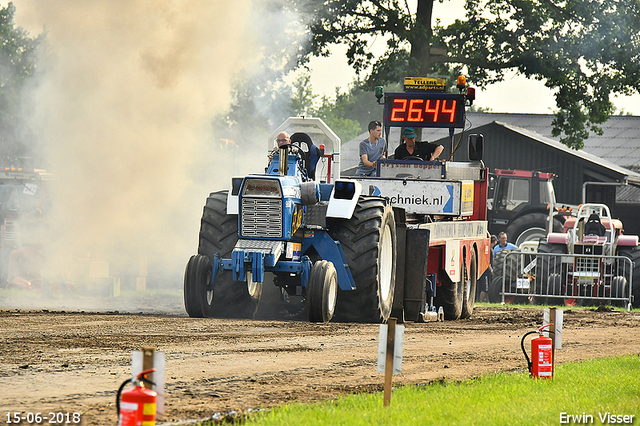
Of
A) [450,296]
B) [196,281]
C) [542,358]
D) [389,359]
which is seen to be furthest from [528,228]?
[389,359]

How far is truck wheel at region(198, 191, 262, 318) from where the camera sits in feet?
39.9

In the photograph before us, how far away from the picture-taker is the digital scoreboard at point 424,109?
15727 mm

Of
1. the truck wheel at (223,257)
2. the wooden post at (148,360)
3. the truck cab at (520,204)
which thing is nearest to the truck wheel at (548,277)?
the truck cab at (520,204)

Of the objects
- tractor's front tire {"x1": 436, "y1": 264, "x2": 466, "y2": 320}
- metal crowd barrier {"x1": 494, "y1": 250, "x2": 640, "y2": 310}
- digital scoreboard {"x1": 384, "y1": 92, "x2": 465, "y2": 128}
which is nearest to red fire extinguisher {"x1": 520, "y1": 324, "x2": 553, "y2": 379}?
tractor's front tire {"x1": 436, "y1": 264, "x2": 466, "y2": 320}

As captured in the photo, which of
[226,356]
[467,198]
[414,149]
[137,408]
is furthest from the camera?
[414,149]

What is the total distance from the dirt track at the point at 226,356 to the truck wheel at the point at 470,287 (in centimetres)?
206

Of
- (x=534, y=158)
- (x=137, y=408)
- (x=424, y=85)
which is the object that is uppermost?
(x=534, y=158)

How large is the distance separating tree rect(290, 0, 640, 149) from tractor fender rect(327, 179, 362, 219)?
50.5 feet

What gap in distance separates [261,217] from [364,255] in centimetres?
133

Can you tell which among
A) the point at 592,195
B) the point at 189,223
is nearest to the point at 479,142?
the point at 189,223

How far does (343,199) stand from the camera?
1198 cm

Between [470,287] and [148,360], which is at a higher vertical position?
[470,287]

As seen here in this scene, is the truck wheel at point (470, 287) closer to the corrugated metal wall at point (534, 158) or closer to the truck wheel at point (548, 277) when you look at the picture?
the truck wheel at point (548, 277)

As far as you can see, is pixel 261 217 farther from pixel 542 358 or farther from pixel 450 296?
pixel 542 358
